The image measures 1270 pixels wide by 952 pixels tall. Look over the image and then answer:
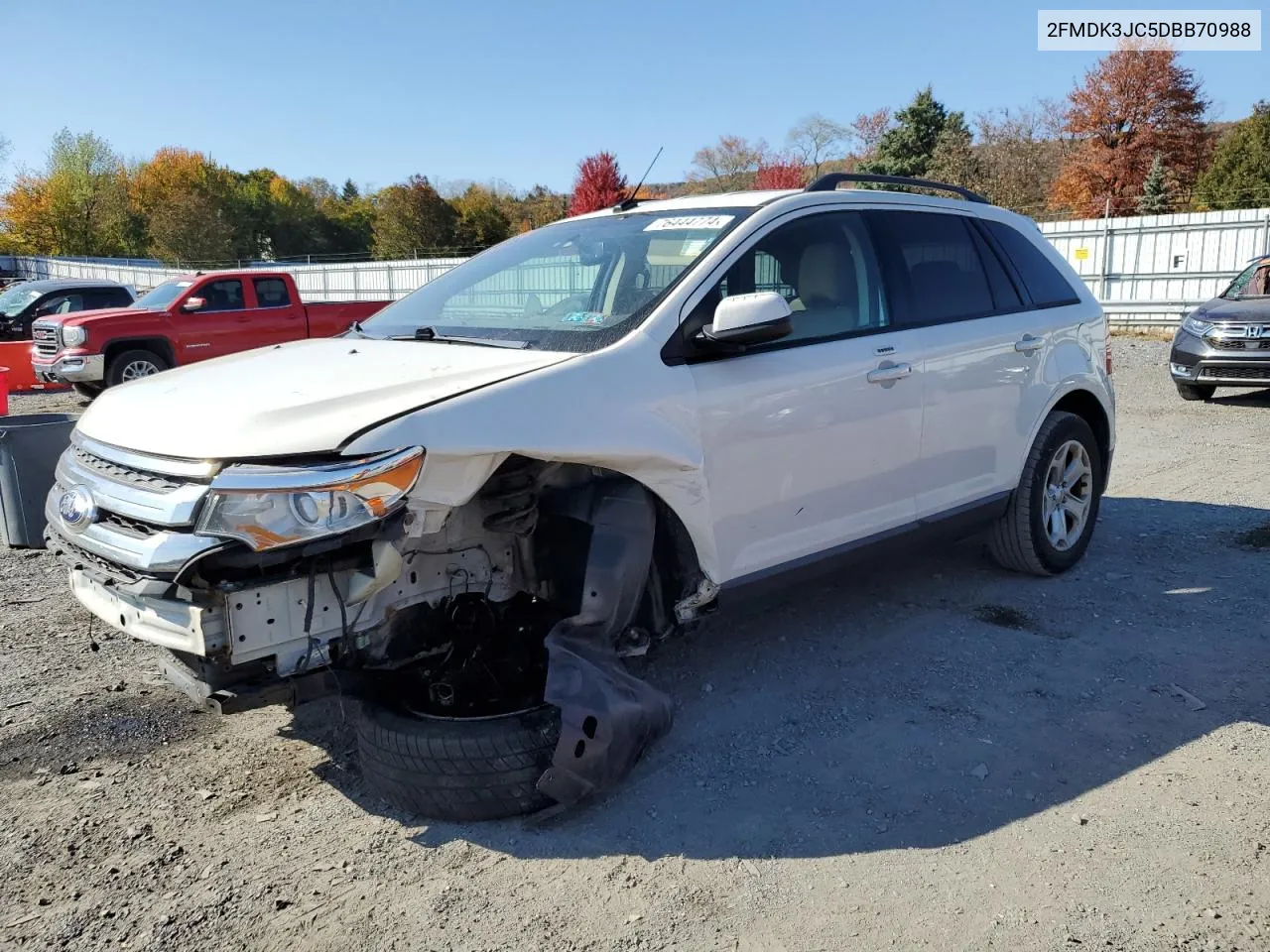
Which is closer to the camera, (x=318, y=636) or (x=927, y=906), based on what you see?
(x=927, y=906)

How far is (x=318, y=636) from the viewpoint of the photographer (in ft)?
9.50

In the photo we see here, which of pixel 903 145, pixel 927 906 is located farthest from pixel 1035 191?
pixel 927 906

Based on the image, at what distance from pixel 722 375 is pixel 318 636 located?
1.61 metres

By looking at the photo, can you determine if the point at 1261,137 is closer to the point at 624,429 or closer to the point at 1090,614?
the point at 1090,614

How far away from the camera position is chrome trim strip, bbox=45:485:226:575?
105 inches

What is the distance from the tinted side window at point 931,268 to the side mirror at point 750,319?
1098mm

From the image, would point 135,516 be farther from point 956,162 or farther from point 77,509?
point 956,162

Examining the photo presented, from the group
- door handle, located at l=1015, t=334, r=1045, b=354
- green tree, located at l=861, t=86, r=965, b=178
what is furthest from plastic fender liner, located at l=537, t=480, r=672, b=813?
green tree, located at l=861, t=86, r=965, b=178

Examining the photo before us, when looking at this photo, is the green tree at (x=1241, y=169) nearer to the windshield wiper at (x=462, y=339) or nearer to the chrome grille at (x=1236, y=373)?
the chrome grille at (x=1236, y=373)

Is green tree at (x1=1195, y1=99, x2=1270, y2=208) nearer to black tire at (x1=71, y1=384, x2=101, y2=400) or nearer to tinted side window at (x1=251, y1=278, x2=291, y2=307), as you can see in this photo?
tinted side window at (x1=251, y1=278, x2=291, y2=307)


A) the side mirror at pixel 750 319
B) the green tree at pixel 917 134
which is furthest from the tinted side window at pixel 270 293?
the green tree at pixel 917 134

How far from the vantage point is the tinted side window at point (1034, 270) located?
516 centimetres

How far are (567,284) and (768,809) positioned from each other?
7.08ft

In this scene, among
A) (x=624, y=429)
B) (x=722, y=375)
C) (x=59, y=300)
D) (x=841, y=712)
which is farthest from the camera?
(x=59, y=300)
